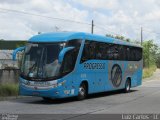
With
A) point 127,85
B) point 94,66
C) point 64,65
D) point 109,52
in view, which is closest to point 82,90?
point 94,66

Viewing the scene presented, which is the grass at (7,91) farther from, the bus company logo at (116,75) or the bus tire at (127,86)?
the bus tire at (127,86)

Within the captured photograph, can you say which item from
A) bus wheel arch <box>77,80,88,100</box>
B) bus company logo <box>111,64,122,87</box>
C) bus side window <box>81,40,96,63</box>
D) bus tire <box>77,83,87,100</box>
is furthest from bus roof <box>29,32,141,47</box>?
bus company logo <box>111,64,122,87</box>

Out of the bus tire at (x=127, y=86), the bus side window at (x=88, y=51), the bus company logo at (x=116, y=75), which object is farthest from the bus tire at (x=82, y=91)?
the bus tire at (x=127, y=86)

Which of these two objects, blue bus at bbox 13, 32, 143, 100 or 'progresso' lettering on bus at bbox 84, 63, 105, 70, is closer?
blue bus at bbox 13, 32, 143, 100

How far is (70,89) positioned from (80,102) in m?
0.89

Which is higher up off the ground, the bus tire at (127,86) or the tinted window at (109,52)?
the tinted window at (109,52)

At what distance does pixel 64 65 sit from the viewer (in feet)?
66.3

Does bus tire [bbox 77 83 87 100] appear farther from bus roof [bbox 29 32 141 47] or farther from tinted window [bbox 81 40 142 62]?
bus roof [bbox 29 32 141 47]

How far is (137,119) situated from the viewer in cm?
1461

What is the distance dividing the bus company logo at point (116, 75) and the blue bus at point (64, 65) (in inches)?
36.7

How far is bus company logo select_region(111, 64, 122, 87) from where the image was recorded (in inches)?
1035

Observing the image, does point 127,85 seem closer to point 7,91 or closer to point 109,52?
point 109,52

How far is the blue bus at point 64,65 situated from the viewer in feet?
65.4

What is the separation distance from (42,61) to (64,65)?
0.99 metres
